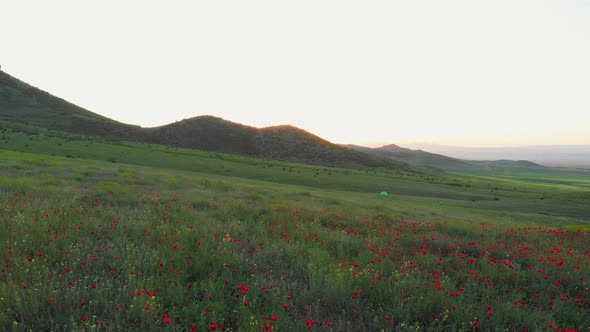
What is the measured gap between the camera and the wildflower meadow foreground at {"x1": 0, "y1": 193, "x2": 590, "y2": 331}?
430 cm

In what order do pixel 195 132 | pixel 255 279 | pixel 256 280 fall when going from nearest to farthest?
1. pixel 256 280
2. pixel 255 279
3. pixel 195 132

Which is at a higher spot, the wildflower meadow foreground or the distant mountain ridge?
the distant mountain ridge

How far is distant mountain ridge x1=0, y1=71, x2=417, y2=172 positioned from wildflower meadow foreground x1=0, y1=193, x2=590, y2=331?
87.3 metres

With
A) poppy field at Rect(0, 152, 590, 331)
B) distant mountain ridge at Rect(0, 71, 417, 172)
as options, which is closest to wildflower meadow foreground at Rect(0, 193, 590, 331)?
poppy field at Rect(0, 152, 590, 331)

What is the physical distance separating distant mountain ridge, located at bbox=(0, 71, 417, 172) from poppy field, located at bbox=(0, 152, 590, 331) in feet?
285

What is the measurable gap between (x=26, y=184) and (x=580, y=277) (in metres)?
18.8

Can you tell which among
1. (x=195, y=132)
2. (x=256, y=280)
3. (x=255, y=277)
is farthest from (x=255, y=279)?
(x=195, y=132)

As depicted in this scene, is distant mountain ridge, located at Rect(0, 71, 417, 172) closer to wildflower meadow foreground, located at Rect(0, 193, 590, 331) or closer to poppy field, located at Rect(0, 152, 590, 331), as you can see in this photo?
poppy field, located at Rect(0, 152, 590, 331)

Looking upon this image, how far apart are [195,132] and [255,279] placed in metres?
111

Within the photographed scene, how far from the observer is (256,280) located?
550 cm

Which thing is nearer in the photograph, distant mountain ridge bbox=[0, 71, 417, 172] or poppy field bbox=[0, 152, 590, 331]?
poppy field bbox=[0, 152, 590, 331]

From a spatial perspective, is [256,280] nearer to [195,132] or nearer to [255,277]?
[255,277]

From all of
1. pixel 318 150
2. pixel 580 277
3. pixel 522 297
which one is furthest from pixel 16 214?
pixel 318 150

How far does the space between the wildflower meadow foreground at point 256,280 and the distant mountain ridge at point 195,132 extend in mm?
87256
